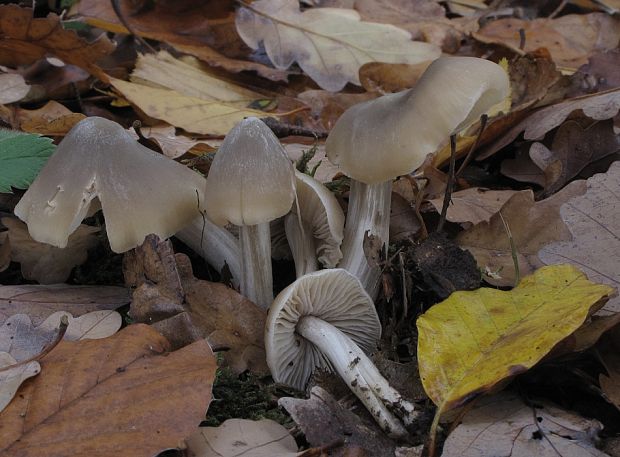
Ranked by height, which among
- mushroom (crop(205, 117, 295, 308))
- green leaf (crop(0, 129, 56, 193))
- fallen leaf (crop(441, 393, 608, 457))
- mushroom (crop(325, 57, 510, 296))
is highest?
mushroom (crop(325, 57, 510, 296))

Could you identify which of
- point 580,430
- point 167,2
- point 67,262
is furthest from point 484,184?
point 167,2

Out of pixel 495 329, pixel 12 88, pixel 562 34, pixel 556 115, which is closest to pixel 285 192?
pixel 495 329

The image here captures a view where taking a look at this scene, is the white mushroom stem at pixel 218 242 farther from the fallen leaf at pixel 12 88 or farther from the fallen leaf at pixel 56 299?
the fallen leaf at pixel 12 88

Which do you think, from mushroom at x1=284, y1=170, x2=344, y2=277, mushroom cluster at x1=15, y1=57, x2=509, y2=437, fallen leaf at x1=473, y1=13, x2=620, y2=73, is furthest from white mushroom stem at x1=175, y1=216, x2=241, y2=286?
fallen leaf at x1=473, y1=13, x2=620, y2=73

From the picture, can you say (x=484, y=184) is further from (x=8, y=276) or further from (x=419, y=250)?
(x=8, y=276)

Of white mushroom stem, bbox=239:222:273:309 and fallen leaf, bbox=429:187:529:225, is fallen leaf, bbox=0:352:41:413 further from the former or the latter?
fallen leaf, bbox=429:187:529:225

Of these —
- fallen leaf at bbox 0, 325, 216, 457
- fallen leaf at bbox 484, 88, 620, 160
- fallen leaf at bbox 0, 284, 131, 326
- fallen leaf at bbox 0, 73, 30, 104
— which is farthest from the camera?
fallen leaf at bbox 0, 73, 30, 104
